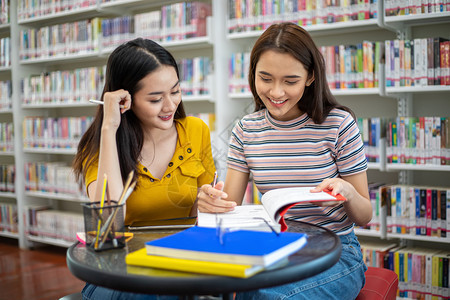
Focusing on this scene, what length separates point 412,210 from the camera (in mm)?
2549

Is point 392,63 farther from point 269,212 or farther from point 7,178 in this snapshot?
point 7,178

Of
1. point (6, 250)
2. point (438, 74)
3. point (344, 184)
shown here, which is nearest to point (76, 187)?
point (6, 250)

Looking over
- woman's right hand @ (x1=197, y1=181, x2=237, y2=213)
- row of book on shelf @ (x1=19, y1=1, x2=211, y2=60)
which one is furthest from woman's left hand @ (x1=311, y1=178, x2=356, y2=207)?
row of book on shelf @ (x1=19, y1=1, x2=211, y2=60)

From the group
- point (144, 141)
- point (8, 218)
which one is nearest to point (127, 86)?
point (144, 141)

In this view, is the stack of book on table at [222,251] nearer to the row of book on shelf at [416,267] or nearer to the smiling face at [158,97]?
the smiling face at [158,97]

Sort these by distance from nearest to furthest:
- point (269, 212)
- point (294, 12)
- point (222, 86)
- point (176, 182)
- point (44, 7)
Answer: point (269, 212) < point (176, 182) < point (294, 12) < point (222, 86) < point (44, 7)

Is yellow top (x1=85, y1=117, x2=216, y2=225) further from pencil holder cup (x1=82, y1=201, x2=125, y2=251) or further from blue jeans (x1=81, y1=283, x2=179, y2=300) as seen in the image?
pencil holder cup (x1=82, y1=201, x2=125, y2=251)

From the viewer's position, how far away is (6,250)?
4336mm

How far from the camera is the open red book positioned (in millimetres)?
1112

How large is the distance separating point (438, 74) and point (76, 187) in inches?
111

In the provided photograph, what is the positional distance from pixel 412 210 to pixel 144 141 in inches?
61.8

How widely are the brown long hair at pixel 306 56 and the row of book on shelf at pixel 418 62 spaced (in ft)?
3.66

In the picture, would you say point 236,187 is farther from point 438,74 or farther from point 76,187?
point 76,187

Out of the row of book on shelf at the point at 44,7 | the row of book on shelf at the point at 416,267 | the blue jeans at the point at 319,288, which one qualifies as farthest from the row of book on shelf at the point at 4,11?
the blue jeans at the point at 319,288
